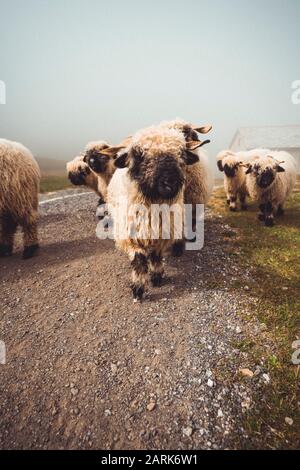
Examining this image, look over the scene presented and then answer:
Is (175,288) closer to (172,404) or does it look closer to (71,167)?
(172,404)

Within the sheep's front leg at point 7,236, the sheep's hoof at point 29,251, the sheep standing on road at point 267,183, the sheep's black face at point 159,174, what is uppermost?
the sheep's black face at point 159,174

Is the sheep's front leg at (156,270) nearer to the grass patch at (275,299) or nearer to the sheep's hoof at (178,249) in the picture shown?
the sheep's hoof at (178,249)

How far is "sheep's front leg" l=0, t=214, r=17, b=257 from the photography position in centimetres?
715

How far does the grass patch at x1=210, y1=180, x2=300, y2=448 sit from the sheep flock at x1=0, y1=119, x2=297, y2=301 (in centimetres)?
95

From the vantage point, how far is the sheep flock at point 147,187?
4.33 m

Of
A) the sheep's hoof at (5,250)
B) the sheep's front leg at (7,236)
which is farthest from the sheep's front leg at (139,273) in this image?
the sheep's hoof at (5,250)

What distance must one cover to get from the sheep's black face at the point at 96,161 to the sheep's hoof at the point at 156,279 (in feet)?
15.1

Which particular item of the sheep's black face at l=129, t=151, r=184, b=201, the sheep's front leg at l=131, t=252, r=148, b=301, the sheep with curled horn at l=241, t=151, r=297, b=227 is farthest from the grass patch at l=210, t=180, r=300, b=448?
the sheep's black face at l=129, t=151, r=184, b=201

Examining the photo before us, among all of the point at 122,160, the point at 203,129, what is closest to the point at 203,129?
the point at 203,129

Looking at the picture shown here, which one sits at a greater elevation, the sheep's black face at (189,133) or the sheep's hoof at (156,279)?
the sheep's black face at (189,133)

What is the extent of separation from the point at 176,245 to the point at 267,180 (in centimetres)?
427

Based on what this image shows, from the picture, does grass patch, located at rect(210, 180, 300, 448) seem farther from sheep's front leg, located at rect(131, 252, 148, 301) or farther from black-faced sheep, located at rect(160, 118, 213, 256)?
sheep's front leg, located at rect(131, 252, 148, 301)

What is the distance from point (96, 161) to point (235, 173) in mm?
5872

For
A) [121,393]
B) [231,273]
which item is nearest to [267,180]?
[231,273]
